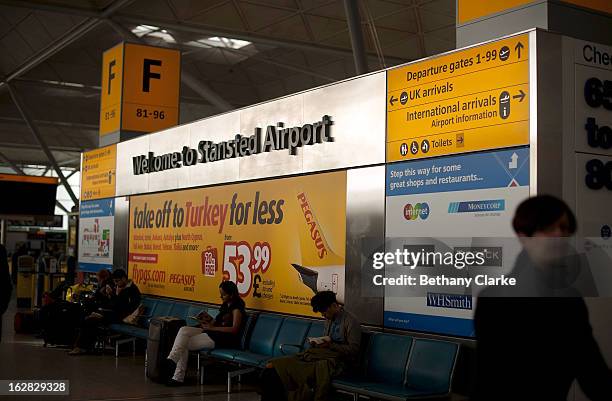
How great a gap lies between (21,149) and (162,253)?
34.8 meters

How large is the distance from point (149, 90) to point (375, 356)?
858 centimetres

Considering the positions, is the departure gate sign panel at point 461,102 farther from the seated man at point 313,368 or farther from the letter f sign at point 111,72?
the letter f sign at point 111,72

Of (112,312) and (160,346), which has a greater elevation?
(112,312)

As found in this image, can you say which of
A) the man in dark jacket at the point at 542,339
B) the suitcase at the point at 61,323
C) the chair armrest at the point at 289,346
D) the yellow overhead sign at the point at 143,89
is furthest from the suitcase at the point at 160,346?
the man in dark jacket at the point at 542,339

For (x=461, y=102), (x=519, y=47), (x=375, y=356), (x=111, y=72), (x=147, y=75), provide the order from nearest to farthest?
(x=519, y=47) < (x=461, y=102) < (x=375, y=356) < (x=147, y=75) < (x=111, y=72)

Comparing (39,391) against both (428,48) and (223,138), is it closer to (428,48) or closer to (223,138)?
(223,138)

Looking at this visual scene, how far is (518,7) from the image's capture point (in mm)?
6430

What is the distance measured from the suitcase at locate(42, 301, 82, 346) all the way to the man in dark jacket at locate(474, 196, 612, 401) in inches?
414

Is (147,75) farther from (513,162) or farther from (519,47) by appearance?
(513,162)

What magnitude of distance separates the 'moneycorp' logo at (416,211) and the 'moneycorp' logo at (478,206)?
29 centimetres

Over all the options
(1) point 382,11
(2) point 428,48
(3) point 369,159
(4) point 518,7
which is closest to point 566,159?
(4) point 518,7

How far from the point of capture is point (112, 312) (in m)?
11.7

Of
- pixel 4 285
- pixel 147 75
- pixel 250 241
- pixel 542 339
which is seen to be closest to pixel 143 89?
pixel 147 75

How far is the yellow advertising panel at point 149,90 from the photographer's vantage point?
14.0 meters
